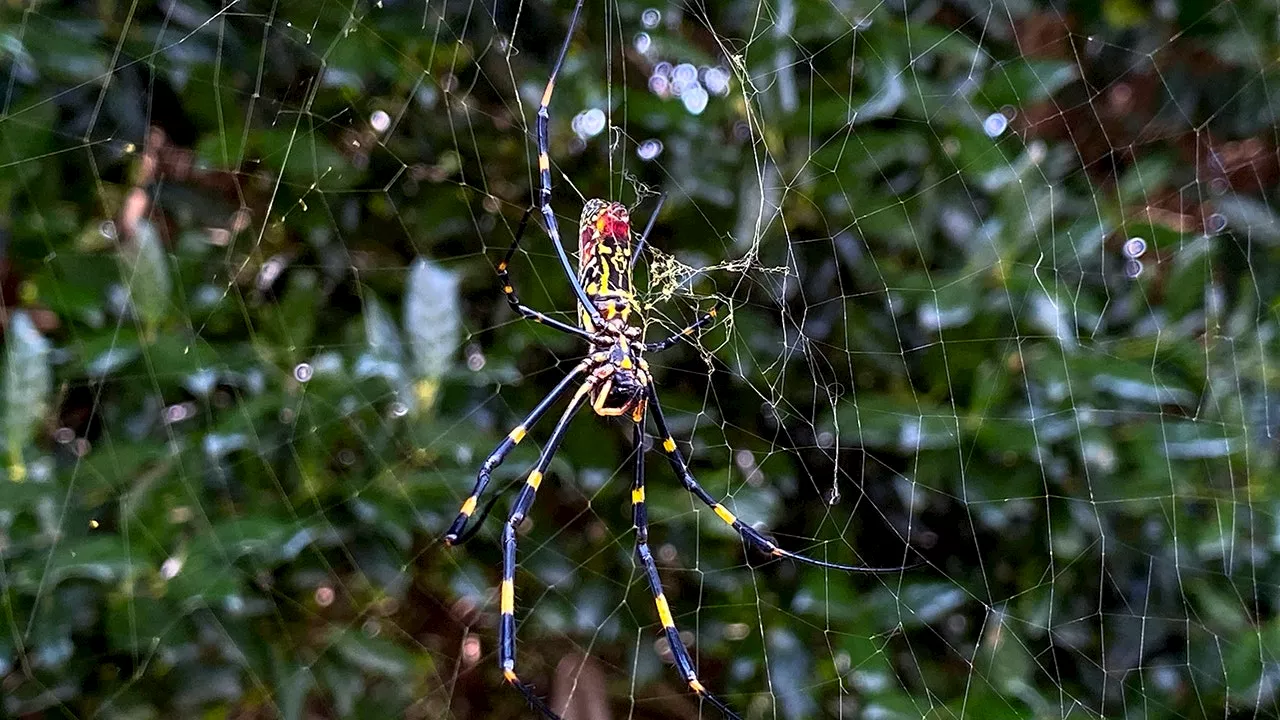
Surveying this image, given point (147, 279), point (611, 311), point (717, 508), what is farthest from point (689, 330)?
point (147, 279)

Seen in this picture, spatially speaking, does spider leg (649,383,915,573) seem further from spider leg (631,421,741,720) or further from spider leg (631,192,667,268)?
spider leg (631,192,667,268)

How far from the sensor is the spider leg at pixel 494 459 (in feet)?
2.65

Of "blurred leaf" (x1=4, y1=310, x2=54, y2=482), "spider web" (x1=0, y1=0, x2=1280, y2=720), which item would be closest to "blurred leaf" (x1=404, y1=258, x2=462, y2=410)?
"spider web" (x1=0, y1=0, x2=1280, y2=720)

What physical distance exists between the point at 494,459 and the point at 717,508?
0.77ft

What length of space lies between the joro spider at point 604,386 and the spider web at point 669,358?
0.13ft

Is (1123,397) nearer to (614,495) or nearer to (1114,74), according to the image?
(1114,74)

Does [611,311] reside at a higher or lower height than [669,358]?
higher

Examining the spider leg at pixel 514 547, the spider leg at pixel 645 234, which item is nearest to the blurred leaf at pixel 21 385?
the spider leg at pixel 514 547

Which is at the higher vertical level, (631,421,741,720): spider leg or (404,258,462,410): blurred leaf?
(404,258,462,410): blurred leaf

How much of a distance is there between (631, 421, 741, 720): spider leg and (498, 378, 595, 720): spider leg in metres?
0.07

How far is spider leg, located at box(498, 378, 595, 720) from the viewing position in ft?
2.53

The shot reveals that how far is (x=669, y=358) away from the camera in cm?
97

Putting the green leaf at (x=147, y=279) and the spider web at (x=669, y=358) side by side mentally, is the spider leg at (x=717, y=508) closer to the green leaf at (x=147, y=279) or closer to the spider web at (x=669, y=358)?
the spider web at (x=669, y=358)

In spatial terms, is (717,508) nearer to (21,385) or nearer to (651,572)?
(651,572)
